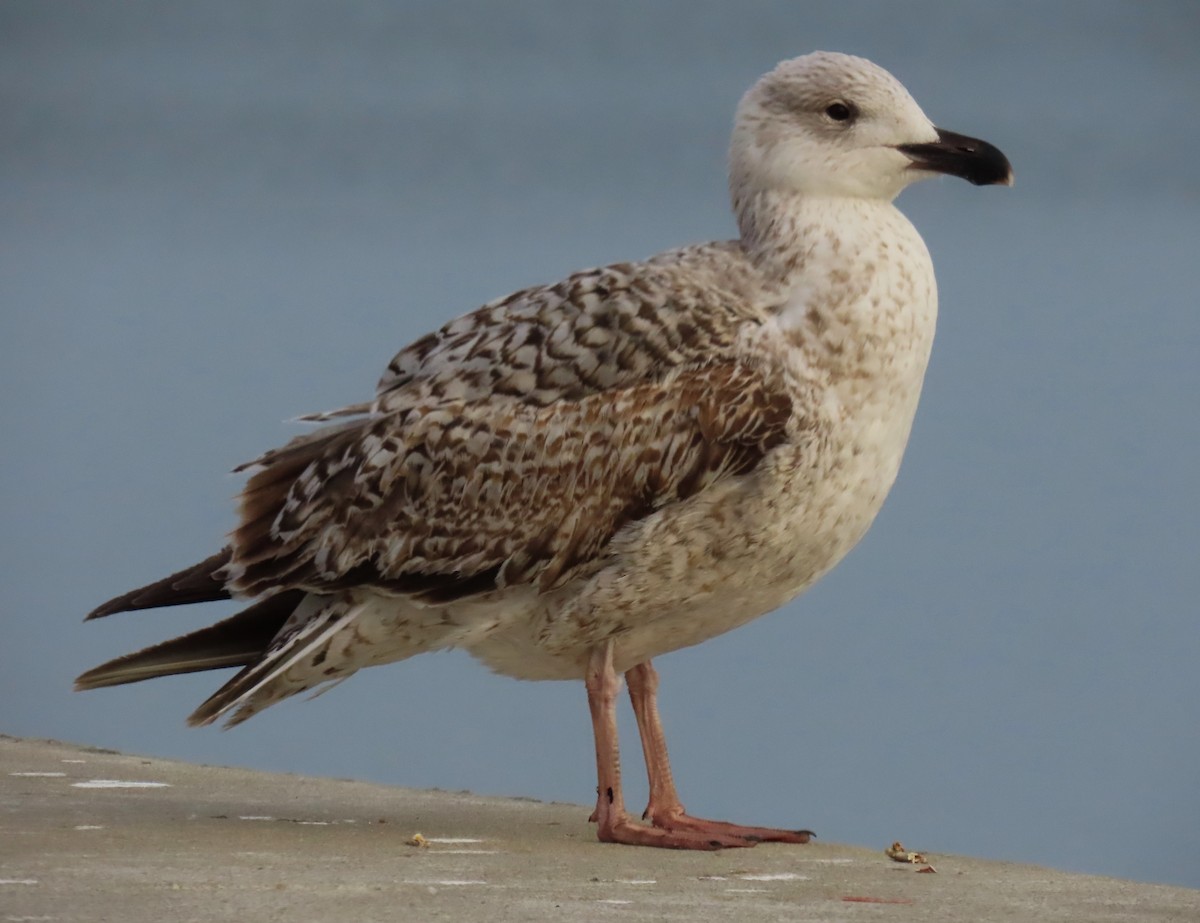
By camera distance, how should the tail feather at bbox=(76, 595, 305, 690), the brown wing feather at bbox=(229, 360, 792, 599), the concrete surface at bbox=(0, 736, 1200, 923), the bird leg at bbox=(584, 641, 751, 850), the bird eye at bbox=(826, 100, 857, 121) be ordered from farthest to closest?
the tail feather at bbox=(76, 595, 305, 690) → the bird eye at bbox=(826, 100, 857, 121) → the bird leg at bbox=(584, 641, 751, 850) → the brown wing feather at bbox=(229, 360, 792, 599) → the concrete surface at bbox=(0, 736, 1200, 923)

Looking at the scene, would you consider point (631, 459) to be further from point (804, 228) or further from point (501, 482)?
point (804, 228)

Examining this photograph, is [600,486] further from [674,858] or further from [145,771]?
[145,771]

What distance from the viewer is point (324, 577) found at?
7098 millimetres

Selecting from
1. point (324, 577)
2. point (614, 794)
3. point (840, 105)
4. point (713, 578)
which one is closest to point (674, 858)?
point (614, 794)

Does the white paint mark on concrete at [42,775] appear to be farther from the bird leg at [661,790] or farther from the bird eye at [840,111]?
the bird eye at [840,111]

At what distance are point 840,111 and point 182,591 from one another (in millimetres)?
2904

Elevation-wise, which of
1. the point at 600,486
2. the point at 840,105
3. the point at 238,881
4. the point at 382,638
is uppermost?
the point at 840,105

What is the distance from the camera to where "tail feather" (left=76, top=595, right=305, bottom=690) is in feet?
24.3

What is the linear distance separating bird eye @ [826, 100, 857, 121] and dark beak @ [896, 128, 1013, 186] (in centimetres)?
20

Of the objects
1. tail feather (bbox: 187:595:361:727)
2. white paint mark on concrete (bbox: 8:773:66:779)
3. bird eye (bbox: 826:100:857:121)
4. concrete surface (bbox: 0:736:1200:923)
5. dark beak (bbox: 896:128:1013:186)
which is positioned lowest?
concrete surface (bbox: 0:736:1200:923)

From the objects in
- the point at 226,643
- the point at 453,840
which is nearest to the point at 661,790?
the point at 453,840

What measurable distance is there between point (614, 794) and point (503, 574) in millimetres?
854

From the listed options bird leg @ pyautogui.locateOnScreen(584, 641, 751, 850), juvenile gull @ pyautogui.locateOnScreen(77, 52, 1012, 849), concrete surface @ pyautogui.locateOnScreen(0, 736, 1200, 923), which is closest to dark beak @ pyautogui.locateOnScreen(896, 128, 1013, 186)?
juvenile gull @ pyautogui.locateOnScreen(77, 52, 1012, 849)

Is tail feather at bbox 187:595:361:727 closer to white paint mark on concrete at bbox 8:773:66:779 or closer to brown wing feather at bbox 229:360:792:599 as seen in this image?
brown wing feather at bbox 229:360:792:599
